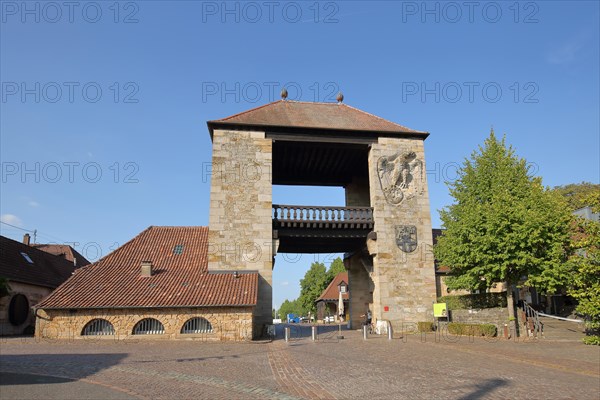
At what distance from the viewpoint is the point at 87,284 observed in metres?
21.0

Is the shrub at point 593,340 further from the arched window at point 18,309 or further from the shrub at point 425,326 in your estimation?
the arched window at point 18,309

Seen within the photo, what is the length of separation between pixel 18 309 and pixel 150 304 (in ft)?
35.5

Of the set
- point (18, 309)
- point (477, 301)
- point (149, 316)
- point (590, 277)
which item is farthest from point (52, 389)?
point (477, 301)

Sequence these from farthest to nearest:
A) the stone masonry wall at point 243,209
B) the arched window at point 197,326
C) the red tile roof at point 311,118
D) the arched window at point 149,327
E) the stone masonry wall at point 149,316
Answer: the red tile roof at point 311,118 → the stone masonry wall at point 243,209 → the arched window at point 197,326 → the arched window at point 149,327 → the stone masonry wall at point 149,316

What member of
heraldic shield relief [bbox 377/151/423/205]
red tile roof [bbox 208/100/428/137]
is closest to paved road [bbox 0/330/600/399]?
heraldic shield relief [bbox 377/151/423/205]

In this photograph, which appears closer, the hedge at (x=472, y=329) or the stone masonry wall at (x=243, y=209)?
the hedge at (x=472, y=329)

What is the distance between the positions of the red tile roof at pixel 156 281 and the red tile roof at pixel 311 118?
716 centimetres

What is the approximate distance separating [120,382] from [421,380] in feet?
21.1


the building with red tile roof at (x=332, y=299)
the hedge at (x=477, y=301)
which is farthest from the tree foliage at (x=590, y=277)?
the building with red tile roof at (x=332, y=299)

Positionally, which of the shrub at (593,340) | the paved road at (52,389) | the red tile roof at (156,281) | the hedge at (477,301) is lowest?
the shrub at (593,340)

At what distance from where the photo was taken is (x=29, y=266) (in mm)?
27438

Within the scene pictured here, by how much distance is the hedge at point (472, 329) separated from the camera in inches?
802

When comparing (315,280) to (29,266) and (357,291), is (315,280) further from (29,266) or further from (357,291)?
(29,266)

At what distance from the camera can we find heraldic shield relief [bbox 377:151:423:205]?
25.5 meters
